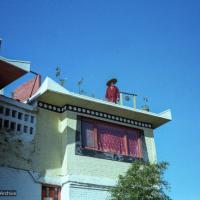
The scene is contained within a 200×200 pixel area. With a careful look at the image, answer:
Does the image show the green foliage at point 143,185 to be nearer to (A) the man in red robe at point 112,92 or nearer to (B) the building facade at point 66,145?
(B) the building facade at point 66,145

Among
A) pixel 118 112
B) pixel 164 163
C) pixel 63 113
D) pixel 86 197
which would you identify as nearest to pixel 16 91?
pixel 63 113

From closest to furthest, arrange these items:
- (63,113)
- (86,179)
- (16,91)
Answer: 1. (86,179)
2. (63,113)
3. (16,91)

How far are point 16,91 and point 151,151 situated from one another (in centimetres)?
590

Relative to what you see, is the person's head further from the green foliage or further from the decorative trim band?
the green foliage

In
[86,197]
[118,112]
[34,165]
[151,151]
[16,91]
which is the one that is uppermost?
[16,91]

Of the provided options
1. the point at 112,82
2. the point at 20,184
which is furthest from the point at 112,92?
the point at 20,184

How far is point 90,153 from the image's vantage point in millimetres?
14398

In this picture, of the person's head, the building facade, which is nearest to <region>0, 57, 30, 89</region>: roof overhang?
the building facade

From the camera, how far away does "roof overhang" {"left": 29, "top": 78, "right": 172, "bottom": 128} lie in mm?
13969

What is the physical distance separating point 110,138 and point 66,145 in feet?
6.81

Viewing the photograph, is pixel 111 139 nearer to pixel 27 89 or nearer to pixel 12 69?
pixel 27 89

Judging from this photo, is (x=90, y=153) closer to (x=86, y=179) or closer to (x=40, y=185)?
(x=86, y=179)

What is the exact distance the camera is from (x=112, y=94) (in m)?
16.4

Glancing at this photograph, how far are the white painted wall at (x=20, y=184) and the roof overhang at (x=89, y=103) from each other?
279cm
